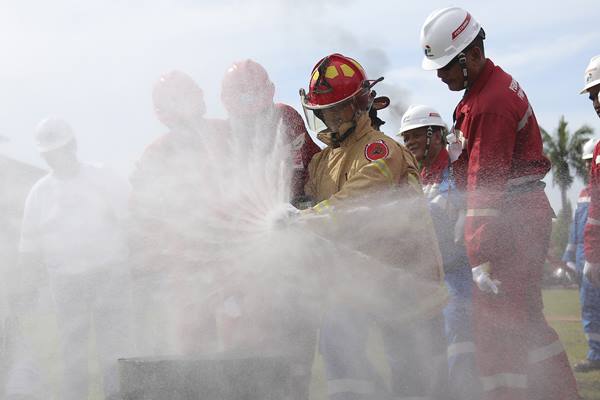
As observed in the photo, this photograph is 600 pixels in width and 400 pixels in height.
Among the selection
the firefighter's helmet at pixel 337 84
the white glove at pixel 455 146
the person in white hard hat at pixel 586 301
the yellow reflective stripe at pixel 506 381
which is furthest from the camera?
the person in white hard hat at pixel 586 301

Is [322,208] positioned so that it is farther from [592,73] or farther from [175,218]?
[592,73]

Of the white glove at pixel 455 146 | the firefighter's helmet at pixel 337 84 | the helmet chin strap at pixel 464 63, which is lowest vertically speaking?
the white glove at pixel 455 146

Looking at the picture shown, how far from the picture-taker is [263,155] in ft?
13.6

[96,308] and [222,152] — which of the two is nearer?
[222,152]

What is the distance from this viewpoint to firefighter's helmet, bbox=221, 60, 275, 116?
167 inches

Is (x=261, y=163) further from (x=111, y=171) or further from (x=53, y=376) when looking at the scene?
(x=53, y=376)

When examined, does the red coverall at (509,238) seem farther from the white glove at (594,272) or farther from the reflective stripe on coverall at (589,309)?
the reflective stripe on coverall at (589,309)

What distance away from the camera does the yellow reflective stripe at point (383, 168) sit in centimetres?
344

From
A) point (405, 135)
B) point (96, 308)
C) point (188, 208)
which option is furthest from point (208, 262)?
point (405, 135)

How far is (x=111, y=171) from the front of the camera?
5789mm

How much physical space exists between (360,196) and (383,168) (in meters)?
0.19

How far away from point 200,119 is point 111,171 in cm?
158

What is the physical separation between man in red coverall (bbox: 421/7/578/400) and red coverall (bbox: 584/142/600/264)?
1343 mm

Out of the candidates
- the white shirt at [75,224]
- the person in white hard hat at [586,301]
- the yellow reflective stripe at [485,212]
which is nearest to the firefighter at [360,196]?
the yellow reflective stripe at [485,212]
